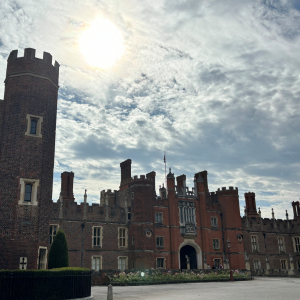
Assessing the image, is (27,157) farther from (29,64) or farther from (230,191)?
(230,191)

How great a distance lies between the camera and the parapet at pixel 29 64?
24.1 m

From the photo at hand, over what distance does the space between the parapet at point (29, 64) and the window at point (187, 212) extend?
24.4 meters

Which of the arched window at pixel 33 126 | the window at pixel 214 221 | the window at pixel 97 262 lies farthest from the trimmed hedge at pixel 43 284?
the window at pixel 214 221

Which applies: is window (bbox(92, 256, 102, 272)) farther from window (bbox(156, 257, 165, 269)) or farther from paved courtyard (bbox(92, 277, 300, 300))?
paved courtyard (bbox(92, 277, 300, 300))

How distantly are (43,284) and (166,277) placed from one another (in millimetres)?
16581

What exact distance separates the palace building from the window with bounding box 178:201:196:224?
124mm

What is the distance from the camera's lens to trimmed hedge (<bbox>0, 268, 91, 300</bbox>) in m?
14.2

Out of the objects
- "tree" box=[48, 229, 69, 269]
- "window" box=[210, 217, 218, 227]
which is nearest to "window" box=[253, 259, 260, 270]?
"window" box=[210, 217, 218, 227]

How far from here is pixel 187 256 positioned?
43812 millimetres

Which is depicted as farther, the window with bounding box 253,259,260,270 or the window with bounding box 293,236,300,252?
the window with bounding box 293,236,300,252

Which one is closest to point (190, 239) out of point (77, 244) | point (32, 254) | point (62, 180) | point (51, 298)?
point (77, 244)

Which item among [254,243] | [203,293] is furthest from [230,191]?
[203,293]

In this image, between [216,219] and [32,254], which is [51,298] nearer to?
[32,254]

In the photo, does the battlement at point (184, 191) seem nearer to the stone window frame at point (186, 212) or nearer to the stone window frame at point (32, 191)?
the stone window frame at point (186, 212)
